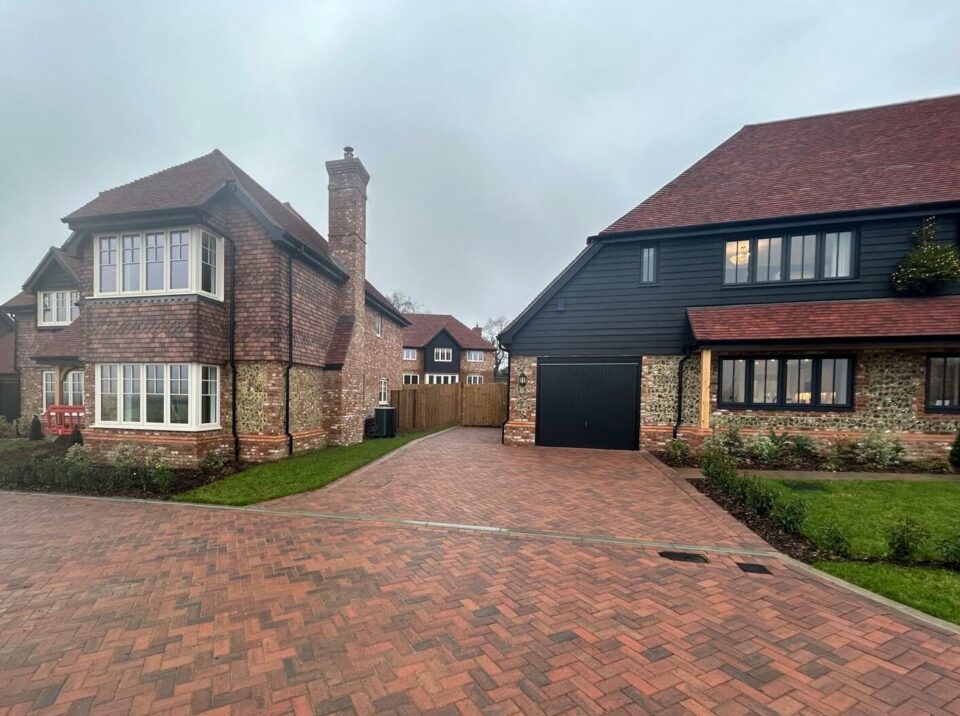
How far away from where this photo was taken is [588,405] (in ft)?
42.5

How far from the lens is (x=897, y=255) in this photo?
1086cm

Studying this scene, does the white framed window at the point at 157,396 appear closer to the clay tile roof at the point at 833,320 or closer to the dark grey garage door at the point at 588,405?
the dark grey garage door at the point at 588,405

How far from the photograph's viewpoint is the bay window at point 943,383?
34.3ft

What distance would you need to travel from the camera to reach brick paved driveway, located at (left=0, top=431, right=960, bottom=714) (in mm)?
2721

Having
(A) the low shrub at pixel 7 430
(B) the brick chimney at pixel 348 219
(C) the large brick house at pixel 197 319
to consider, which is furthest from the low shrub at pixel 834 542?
(A) the low shrub at pixel 7 430

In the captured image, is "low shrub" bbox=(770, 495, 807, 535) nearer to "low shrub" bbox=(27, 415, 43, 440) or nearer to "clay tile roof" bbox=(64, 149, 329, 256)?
"clay tile roof" bbox=(64, 149, 329, 256)

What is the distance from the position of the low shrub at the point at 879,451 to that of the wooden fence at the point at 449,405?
1272 cm

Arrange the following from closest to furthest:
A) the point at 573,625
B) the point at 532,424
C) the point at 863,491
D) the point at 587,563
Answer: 1. the point at 573,625
2. the point at 587,563
3. the point at 863,491
4. the point at 532,424

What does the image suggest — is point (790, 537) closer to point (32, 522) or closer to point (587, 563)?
point (587, 563)

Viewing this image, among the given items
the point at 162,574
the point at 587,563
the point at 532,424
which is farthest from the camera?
the point at 532,424

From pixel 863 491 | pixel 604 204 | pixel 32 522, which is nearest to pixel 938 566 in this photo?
pixel 863 491

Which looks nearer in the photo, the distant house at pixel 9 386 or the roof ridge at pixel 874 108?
the roof ridge at pixel 874 108

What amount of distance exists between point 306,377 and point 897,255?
668 inches

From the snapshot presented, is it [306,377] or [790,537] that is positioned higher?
[306,377]
